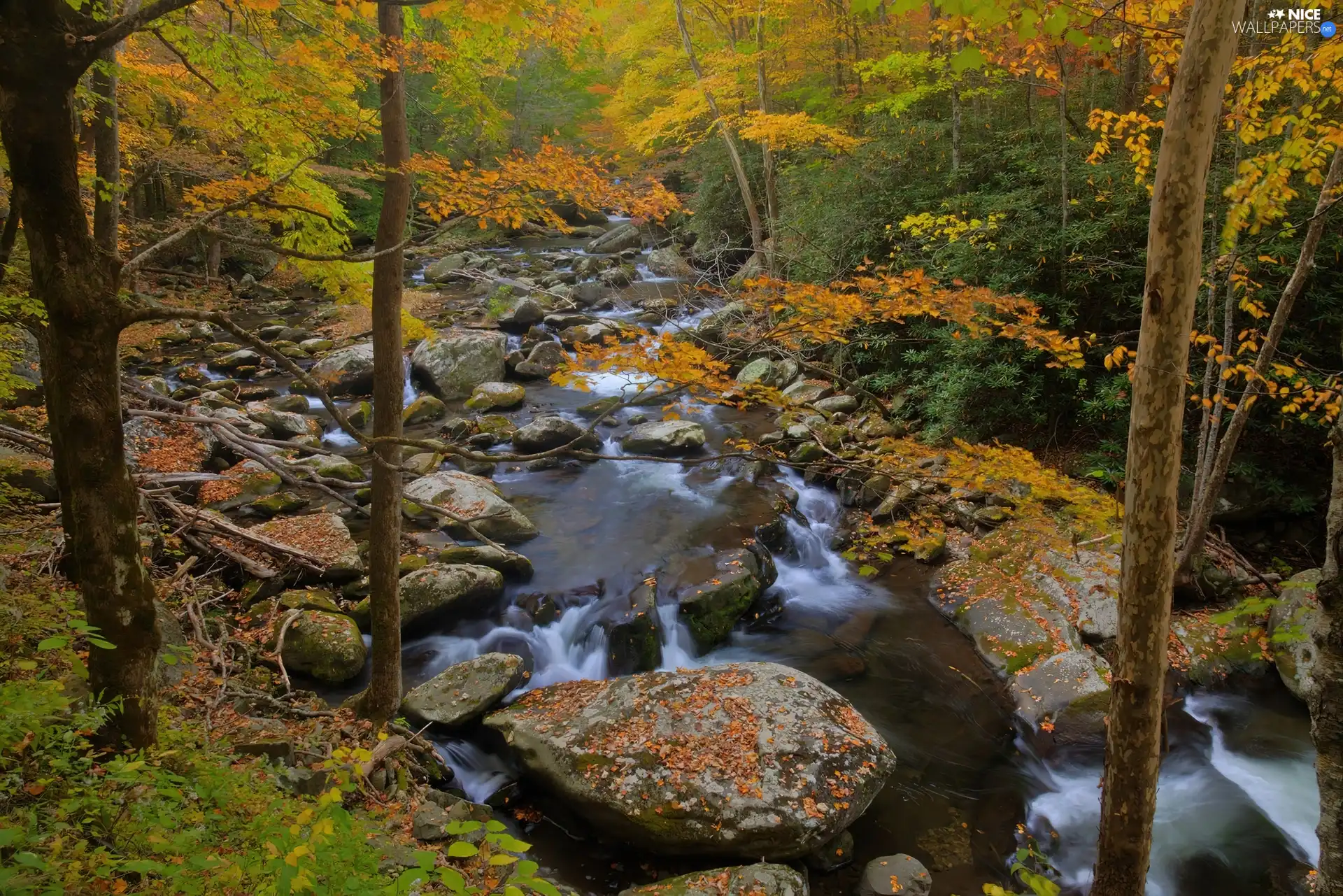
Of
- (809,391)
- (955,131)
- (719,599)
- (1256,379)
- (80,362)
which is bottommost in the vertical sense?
(719,599)

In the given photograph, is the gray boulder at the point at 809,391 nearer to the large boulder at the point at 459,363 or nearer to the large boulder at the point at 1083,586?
the large boulder at the point at 1083,586

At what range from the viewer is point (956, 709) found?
23.2 feet

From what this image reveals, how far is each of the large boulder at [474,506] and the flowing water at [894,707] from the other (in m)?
0.39

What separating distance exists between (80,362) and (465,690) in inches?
193

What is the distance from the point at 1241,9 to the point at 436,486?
9.61 m

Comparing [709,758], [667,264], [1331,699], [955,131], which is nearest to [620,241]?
[667,264]

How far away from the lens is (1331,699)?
2557mm

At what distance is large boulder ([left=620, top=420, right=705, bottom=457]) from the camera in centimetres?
1212

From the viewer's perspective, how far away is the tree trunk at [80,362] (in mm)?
2453

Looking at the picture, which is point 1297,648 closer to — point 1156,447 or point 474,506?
point 1156,447

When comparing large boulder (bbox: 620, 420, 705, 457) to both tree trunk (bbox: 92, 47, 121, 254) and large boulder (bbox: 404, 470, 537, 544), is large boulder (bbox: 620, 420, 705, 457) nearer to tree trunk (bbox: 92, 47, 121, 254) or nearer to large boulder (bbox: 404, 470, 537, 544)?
large boulder (bbox: 404, 470, 537, 544)

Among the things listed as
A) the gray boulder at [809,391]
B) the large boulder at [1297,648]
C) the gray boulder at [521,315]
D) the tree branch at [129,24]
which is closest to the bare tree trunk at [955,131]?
the gray boulder at [809,391]

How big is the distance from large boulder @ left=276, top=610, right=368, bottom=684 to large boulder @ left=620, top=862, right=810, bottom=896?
3.72 m

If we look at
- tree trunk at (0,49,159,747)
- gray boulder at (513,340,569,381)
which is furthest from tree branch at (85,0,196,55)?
gray boulder at (513,340,569,381)
